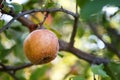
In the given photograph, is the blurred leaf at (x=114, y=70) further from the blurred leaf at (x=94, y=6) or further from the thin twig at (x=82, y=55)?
the blurred leaf at (x=94, y=6)

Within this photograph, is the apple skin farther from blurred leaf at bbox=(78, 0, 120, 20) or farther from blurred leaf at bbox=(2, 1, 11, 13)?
blurred leaf at bbox=(78, 0, 120, 20)

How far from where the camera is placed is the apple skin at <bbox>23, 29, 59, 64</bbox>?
126 centimetres

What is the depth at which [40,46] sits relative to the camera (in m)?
1.26

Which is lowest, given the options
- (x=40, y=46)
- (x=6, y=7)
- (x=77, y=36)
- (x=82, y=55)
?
(x=77, y=36)

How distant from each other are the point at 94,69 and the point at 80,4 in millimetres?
433

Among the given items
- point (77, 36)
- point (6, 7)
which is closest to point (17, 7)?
point (6, 7)

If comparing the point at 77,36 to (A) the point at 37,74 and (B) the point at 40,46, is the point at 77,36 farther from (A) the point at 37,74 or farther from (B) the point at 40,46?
(B) the point at 40,46

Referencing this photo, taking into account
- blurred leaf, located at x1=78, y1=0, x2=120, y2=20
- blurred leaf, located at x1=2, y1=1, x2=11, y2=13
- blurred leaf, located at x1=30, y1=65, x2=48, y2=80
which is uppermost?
blurred leaf, located at x1=2, y1=1, x2=11, y2=13

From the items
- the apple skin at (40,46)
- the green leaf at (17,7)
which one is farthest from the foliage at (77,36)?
the apple skin at (40,46)

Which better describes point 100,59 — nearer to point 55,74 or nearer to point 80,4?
point 80,4

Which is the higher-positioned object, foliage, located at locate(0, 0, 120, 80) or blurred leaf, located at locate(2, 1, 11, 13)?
blurred leaf, located at locate(2, 1, 11, 13)

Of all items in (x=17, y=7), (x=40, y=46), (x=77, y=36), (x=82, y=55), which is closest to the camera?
(x=40, y=46)

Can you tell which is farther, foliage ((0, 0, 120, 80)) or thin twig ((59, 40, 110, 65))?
thin twig ((59, 40, 110, 65))

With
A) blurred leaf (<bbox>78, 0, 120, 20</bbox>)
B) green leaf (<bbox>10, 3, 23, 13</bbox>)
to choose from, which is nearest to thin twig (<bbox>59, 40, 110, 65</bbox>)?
blurred leaf (<bbox>78, 0, 120, 20</bbox>)
